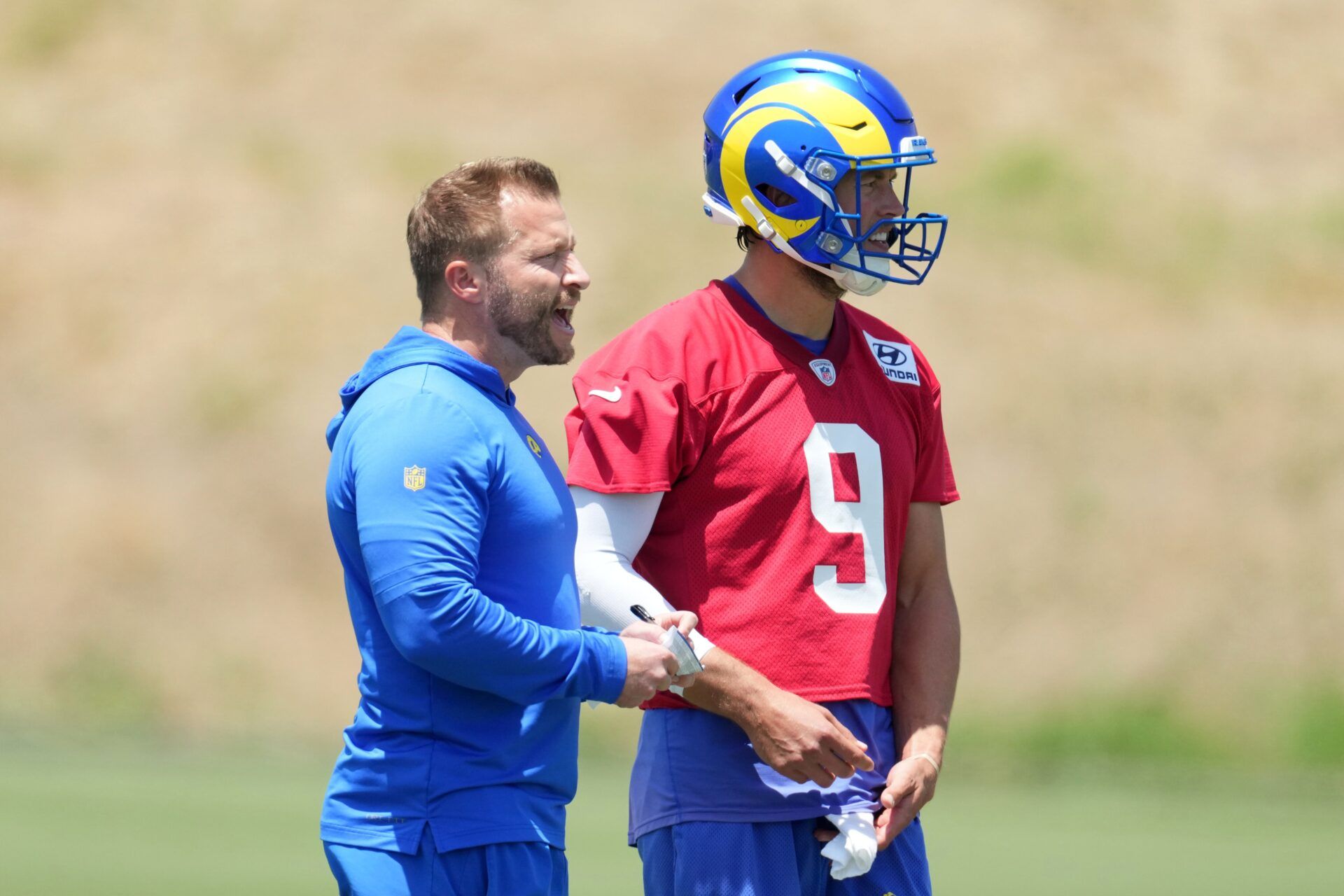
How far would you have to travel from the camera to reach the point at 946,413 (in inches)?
417

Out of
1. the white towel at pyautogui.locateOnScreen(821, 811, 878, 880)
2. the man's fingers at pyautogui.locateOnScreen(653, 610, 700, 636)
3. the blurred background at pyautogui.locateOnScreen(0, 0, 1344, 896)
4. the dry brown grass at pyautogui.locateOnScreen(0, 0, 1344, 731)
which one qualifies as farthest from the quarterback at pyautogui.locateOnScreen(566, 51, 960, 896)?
the dry brown grass at pyautogui.locateOnScreen(0, 0, 1344, 731)

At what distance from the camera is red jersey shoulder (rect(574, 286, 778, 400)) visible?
2.90 meters

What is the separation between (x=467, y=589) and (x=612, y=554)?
0.57 meters

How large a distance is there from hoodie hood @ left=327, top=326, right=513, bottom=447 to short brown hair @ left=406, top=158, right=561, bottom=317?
0.09 metres

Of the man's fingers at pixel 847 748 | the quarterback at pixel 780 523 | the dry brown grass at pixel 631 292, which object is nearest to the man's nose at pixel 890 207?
the quarterback at pixel 780 523

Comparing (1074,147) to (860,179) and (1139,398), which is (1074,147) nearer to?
(1139,398)

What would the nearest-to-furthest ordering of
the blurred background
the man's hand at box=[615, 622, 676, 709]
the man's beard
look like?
the man's hand at box=[615, 622, 676, 709] < the man's beard < the blurred background

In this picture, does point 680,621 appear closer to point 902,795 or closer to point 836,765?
point 836,765

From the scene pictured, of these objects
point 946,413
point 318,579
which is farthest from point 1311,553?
point 318,579

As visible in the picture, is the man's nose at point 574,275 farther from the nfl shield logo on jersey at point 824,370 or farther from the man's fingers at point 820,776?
the man's fingers at point 820,776

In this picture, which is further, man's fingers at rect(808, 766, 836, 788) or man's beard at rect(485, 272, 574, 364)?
A: man's fingers at rect(808, 766, 836, 788)

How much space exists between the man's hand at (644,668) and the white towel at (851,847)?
521 millimetres

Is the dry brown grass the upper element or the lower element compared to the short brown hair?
upper

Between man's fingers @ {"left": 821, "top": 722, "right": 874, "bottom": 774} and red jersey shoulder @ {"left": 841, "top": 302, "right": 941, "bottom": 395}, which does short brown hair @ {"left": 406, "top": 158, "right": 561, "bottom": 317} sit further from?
man's fingers @ {"left": 821, "top": 722, "right": 874, "bottom": 774}
